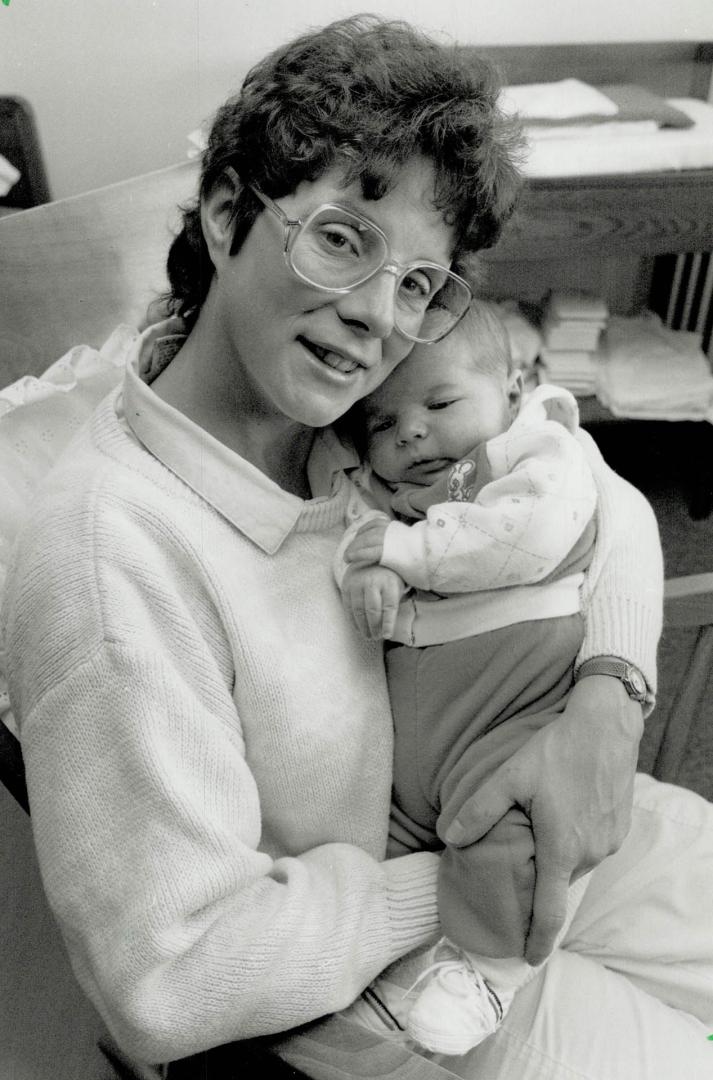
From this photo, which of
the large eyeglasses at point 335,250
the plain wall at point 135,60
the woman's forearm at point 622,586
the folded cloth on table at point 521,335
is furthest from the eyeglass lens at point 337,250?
the folded cloth on table at point 521,335

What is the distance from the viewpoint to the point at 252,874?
3.01ft

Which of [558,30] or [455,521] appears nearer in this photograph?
[455,521]

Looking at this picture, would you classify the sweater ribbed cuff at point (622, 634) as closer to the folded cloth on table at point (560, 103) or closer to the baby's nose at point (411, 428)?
the baby's nose at point (411, 428)

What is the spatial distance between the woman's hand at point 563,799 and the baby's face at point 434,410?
38 centimetres

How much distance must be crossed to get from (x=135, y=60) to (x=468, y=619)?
1840 mm

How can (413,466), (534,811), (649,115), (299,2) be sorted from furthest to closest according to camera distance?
(649,115) → (299,2) → (413,466) → (534,811)

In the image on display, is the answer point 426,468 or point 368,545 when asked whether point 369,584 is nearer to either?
point 368,545

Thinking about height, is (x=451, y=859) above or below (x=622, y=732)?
below

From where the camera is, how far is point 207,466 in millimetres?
1031

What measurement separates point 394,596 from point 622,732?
31cm

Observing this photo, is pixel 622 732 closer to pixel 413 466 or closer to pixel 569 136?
pixel 413 466

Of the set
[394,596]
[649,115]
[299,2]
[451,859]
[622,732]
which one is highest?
[299,2]

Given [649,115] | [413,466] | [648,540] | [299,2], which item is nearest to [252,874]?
[413,466]

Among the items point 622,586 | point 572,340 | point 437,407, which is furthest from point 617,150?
point 622,586
